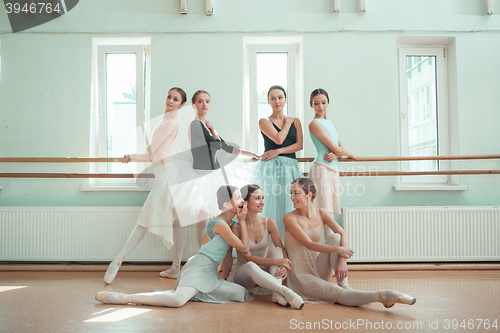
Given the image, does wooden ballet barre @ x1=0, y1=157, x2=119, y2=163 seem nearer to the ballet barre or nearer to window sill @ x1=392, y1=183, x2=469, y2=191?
the ballet barre

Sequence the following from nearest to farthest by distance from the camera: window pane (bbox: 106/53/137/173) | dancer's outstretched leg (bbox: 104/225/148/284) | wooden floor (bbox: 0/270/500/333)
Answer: wooden floor (bbox: 0/270/500/333) → dancer's outstretched leg (bbox: 104/225/148/284) → window pane (bbox: 106/53/137/173)

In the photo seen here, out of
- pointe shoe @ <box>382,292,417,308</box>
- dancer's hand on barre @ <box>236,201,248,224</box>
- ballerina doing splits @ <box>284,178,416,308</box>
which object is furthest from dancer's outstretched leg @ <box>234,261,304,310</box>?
pointe shoe @ <box>382,292,417,308</box>

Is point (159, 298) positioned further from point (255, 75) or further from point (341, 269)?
point (255, 75)

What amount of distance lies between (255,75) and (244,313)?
7.89ft

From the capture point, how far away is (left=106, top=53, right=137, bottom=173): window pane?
→ 3611mm

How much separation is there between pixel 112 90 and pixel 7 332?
2.56 meters

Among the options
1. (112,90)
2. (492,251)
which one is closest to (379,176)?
(492,251)

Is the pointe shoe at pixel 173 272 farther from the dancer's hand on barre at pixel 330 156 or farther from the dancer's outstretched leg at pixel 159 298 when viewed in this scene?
the dancer's hand on barre at pixel 330 156

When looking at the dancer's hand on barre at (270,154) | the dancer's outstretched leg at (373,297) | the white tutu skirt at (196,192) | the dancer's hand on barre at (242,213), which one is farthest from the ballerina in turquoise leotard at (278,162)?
the dancer's outstretched leg at (373,297)

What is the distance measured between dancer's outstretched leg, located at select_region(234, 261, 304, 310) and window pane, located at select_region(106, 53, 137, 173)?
2035mm

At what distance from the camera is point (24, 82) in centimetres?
348

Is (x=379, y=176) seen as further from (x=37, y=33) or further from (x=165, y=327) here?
(x=37, y=33)

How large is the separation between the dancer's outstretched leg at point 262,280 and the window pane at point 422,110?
7.34 ft

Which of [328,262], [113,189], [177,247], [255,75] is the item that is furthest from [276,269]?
[255,75]
